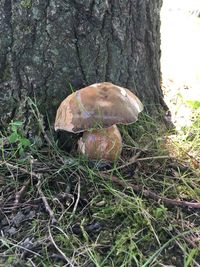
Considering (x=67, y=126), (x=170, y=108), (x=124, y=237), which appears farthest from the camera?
(x=170, y=108)

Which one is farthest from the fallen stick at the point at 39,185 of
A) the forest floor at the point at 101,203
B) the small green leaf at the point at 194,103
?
the small green leaf at the point at 194,103

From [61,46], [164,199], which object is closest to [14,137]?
[61,46]

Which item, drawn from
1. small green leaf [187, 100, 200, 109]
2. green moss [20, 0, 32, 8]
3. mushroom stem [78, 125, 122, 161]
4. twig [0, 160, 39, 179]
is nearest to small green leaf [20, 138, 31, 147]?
twig [0, 160, 39, 179]

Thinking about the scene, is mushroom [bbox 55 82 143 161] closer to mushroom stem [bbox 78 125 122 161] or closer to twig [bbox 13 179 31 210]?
mushroom stem [bbox 78 125 122 161]

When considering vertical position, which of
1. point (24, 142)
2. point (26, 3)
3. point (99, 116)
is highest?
point (26, 3)

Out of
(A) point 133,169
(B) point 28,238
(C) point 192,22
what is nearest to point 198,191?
(A) point 133,169

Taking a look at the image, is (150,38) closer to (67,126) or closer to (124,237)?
(67,126)

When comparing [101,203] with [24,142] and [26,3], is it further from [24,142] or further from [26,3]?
[26,3]
